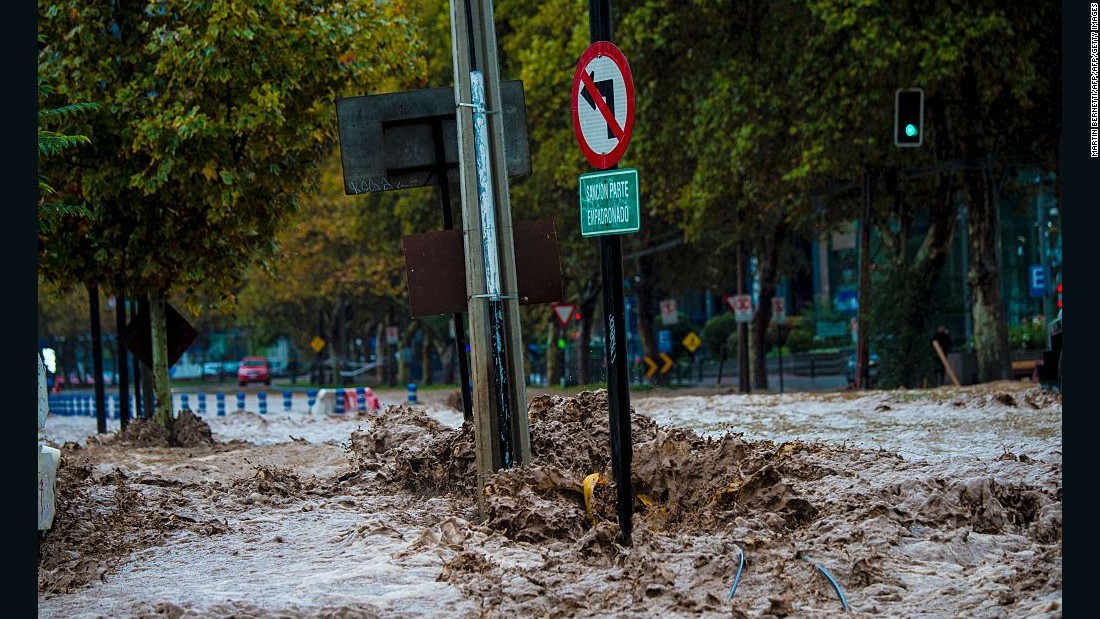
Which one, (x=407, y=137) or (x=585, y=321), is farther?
(x=585, y=321)

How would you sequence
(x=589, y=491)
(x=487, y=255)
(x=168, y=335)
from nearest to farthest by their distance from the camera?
(x=589, y=491) → (x=487, y=255) → (x=168, y=335)

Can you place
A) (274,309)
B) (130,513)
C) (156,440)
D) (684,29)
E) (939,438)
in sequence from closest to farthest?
(130,513), (939,438), (156,440), (684,29), (274,309)

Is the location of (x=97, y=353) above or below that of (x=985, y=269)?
below

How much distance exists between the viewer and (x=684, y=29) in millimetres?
28422

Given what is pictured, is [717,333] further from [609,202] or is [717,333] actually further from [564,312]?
[609,202]

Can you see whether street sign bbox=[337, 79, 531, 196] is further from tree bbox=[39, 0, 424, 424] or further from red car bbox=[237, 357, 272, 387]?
red car bbox=[237, 357, 272, 387]

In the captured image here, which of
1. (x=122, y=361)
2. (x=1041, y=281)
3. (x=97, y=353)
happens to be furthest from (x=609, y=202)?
(x=1041, y=281)

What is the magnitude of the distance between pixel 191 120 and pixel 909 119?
449 inches

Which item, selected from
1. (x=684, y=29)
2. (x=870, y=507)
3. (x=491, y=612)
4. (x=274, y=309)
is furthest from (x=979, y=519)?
(x=274, y=309)

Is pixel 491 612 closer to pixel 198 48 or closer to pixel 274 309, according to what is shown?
pixel 198 48

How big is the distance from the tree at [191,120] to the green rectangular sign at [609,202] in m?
9.96

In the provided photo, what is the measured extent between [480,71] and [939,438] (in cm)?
790

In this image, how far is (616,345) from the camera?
28.2ft

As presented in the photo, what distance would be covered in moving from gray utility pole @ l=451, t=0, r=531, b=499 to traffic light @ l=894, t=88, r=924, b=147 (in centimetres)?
1302
